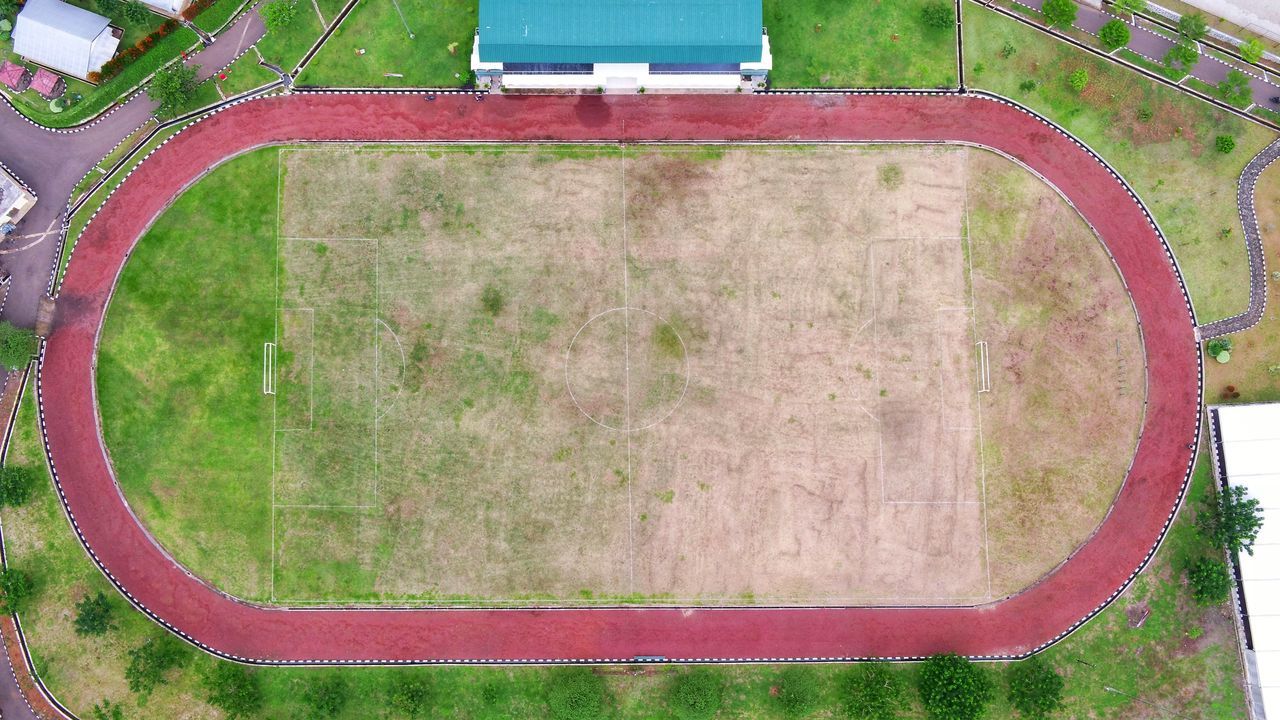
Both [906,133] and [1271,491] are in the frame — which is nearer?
[1271,491]

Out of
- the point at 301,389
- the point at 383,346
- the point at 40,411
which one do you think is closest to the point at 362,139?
the point at 383,346

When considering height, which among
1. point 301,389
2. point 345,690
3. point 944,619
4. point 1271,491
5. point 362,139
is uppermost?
point 362,139

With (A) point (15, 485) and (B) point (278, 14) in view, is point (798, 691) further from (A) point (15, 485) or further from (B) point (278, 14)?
(B) point (278, 14)

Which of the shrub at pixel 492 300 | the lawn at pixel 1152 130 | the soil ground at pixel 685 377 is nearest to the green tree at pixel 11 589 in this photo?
the soil ground at pixel 685 377

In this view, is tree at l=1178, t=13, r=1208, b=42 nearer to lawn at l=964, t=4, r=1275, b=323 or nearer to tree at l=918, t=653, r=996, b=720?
lawn at l=964, t=4, r=1275, b=323

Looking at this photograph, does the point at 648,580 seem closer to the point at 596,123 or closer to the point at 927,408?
the point at 927,408

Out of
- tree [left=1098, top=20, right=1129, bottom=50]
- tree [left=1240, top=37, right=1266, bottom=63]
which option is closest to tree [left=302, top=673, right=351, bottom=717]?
tree [left=1098, top=20, right=1129, bottom=50]
